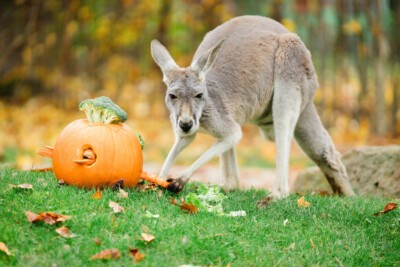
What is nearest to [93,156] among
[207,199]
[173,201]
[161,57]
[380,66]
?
[173,201]

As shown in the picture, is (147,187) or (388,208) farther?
(147,187)

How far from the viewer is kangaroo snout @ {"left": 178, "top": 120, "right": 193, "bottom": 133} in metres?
5.20

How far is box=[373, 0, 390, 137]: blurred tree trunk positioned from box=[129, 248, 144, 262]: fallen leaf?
9.55 meters

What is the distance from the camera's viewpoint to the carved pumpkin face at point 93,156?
4902 mm

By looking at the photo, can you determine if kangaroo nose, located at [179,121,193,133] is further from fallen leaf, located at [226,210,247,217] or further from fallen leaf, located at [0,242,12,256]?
fallen leaf, located at [0,242,12,256]

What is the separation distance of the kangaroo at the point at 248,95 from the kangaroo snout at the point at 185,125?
23 mm

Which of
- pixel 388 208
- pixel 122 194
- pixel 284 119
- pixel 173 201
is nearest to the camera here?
pixel 122 194

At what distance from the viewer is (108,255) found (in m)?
3.73

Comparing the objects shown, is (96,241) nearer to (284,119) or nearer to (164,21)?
(284,119)

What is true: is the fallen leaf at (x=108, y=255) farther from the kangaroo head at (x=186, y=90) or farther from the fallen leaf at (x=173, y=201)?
the kangaroo head at (x=186, y=90)

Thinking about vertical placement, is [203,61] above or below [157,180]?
above

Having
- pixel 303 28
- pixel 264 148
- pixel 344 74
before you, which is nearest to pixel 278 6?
pixel 303 28

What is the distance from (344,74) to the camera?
43.4 feet

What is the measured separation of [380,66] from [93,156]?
8746 millimetres
